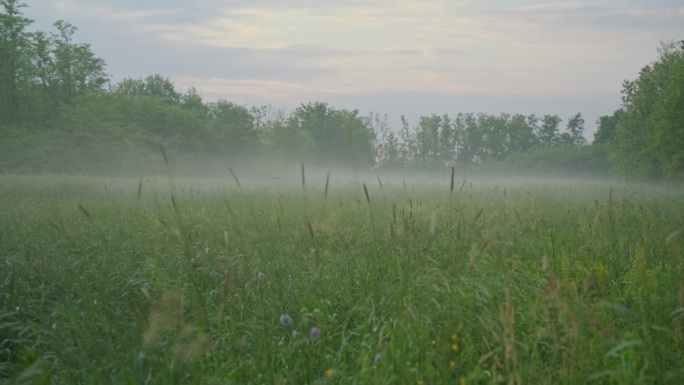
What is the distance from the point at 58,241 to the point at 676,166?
2782cm

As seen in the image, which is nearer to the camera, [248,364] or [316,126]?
[248,364]

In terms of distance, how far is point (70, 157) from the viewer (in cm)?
3291

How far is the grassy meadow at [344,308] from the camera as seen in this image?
2.26 meters

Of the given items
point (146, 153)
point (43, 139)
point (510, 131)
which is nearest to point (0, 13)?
point (43, 139)

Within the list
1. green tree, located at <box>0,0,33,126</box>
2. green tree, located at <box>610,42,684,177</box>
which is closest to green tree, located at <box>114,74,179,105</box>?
green tree, located at <box>0,0,33,126</box>

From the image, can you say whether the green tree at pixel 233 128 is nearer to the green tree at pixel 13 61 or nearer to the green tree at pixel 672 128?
the green tree at pixel 13 61

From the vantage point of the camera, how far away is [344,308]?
128 inches

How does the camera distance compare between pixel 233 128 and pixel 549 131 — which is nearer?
pixel 233 128

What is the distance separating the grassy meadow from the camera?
2.26 metres

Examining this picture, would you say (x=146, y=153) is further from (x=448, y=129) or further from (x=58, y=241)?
(x=448, y=129)

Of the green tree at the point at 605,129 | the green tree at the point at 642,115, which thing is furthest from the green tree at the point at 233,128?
the green tree at the point at 605,129

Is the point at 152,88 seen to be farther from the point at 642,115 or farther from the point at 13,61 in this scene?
the point at 642,115

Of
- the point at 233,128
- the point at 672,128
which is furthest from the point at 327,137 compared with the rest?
the point at 672,128

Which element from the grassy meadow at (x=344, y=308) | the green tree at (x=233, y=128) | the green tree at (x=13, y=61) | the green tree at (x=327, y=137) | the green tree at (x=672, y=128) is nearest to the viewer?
the grassy meadow at (x=344, y=308)
